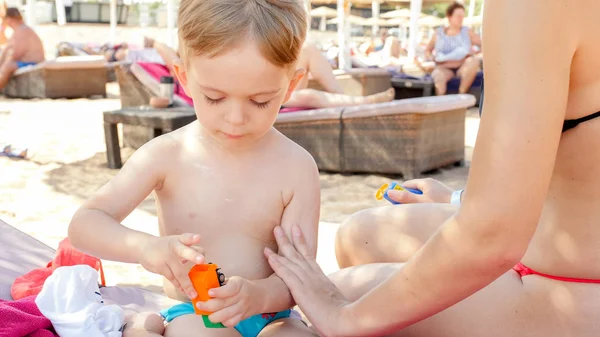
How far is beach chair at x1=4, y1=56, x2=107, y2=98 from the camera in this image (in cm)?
1168

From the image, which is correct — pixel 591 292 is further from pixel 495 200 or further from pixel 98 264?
pixel 98 264

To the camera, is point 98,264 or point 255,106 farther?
point 98,264

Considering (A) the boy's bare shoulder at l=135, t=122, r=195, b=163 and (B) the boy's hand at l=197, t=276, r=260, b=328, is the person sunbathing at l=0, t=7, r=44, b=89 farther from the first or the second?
(B) the boy's hand at l=197, t=276, r=260, b=328

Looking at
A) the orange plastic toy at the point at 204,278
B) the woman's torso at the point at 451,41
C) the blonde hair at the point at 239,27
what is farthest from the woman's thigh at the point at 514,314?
the woman's torso at the point at 451,41

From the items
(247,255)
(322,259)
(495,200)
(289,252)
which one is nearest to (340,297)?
(289,252)

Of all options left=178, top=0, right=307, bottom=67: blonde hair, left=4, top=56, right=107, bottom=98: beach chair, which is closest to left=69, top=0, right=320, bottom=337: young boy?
left=178, top=0, right=307, bottom=67: blonde hair

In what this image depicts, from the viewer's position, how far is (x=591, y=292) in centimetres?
156

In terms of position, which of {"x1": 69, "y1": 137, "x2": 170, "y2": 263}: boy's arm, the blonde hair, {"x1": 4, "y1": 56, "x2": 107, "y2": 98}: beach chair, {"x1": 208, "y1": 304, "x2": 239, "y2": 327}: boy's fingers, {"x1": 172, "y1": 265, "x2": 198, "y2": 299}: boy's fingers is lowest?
{"x1": 4, "y1": 56, "x2": 107, "y2": 98}: beach chair

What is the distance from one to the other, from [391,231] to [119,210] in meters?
1.03

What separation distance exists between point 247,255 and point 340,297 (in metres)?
0.32

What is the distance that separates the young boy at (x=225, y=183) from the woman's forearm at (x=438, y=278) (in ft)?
1.14

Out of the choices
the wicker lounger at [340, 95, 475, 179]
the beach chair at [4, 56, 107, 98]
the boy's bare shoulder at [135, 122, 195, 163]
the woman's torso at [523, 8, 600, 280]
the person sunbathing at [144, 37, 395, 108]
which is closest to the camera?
the woman's torso at [523, 8, 600, 280]

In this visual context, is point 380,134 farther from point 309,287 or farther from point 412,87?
point 412,87

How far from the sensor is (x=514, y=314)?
1648 mm
